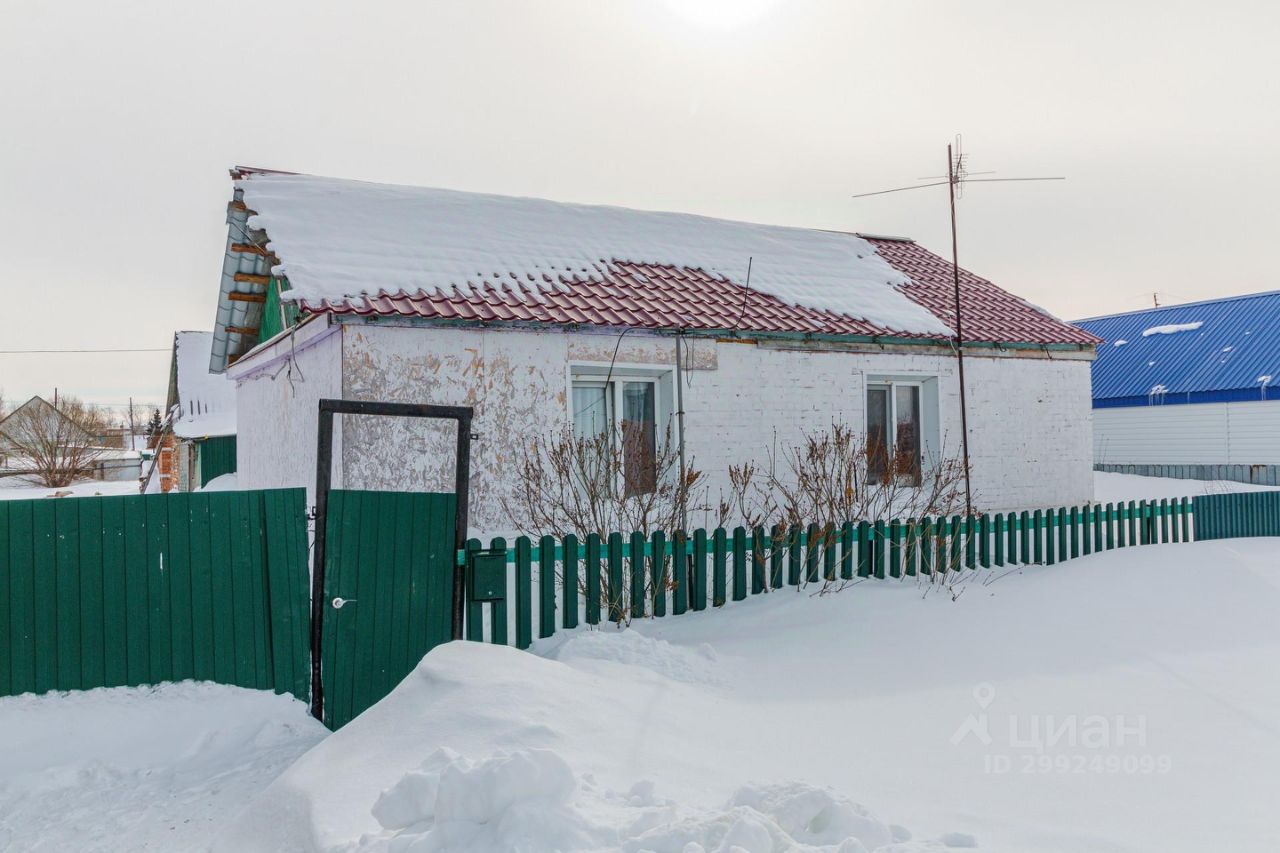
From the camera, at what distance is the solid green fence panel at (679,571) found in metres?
6.88

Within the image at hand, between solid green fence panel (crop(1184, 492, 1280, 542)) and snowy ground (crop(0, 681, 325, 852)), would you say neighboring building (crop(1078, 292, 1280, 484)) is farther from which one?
snowy ground (crop(0, 681, 325, 852))

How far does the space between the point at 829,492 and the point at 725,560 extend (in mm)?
1572

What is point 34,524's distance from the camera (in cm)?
503

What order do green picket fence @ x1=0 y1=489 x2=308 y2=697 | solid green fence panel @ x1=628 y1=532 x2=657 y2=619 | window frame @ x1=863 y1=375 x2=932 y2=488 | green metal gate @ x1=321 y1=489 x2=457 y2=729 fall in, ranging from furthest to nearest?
window frame @ x1=863 y1=375 x2=932 y2=488
solid green fence panel @ x1=628 y1=532 x2=657 y2=619
green metal gate @ x1=321 y1=489 x2=457 y2=729
green picket fence @ x1=0 y1=489 x2=308 y2=697

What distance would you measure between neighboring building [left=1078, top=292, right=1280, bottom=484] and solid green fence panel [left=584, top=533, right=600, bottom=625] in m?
19.8

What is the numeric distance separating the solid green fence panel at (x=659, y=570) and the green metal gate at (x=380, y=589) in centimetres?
165

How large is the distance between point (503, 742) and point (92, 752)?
2.75 meters

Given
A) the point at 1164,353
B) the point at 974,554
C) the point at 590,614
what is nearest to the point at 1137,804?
the point at 590,614

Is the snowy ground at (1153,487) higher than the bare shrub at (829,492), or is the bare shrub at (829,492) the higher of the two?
the bare shrub at (829,492)

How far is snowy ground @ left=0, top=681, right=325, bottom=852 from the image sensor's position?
4102mm

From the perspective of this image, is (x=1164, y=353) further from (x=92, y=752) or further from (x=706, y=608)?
(x=92, y=752)

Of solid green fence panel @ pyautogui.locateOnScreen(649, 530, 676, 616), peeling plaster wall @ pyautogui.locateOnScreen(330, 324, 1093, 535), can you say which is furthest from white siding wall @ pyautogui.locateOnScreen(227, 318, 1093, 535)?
solid green fence panel @ pyautogui.locateOnScreen(649, 530, 676, 616)

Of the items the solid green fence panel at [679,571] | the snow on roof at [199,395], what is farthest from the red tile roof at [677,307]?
the snow on roof at [199,395]

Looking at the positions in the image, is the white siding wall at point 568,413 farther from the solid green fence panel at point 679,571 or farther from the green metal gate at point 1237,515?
the solid green fence panel at point 679,571
